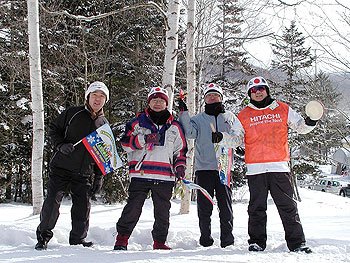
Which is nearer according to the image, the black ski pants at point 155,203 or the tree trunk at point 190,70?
the black ski pants at point 155,203

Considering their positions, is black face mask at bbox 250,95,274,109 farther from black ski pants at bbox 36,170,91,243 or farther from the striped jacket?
black ski pants at bbox 36,170,91,243

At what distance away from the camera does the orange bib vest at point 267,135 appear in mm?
3611

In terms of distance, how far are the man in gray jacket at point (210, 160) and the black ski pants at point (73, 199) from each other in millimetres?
1325

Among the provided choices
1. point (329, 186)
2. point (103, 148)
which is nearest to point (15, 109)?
point (103, 148)

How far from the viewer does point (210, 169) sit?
4023 mm

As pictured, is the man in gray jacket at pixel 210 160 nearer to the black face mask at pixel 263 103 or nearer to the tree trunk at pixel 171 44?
the black face mask at pixel 263 103

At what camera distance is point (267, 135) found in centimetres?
364

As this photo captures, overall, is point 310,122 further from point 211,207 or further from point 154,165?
point 154,165

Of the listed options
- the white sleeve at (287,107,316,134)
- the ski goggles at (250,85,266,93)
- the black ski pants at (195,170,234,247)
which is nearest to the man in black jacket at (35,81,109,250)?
the black ski pants at (195,170,234,247)

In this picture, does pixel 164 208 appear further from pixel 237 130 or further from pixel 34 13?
pixel 34 13

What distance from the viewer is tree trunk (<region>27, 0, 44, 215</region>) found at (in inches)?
298

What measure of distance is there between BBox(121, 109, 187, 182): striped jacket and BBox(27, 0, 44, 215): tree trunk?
4.62 metres

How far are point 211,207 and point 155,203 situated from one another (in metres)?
0.71

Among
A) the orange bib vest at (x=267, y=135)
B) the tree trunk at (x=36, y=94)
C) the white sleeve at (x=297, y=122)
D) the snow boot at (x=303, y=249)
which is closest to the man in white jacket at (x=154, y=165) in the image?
the orange bib vest at (x=267, y=135)
